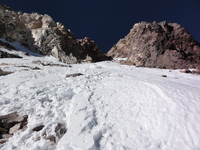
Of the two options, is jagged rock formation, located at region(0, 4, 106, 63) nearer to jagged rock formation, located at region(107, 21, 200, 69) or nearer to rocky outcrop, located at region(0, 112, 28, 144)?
jagged rock formation, located at region(107, 21, 200, 69)

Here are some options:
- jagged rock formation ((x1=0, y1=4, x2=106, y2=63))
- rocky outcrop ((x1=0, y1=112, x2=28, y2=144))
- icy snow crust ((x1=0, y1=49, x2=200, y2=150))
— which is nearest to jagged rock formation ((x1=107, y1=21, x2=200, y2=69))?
icy snow crust ((x1=0, y1=49, x2=200, y2=150))

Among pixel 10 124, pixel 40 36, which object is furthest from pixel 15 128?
pixel 40 36

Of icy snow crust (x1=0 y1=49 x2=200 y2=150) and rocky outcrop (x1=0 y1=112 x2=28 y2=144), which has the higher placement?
icy snow crust (x1=0 y1=49 x2=200 y2=150)

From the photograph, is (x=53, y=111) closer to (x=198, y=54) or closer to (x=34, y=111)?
(x=34, y=111)

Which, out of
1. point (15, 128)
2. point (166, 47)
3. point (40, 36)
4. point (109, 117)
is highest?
point (40, 36)

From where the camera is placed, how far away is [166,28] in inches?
1255

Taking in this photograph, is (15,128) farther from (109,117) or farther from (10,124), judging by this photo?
(109,117)

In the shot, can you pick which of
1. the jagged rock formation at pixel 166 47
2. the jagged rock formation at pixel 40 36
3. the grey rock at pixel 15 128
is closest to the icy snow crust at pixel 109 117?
the grey rock at pixel 15 128

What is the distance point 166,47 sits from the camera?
87.4 feet

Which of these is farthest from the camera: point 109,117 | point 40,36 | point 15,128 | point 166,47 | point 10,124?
point 40,36

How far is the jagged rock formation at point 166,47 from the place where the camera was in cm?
2358

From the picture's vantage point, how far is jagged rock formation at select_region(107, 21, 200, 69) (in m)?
23.6

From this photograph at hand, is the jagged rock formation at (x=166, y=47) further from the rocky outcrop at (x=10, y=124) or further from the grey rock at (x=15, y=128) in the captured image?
the grey rock at (x=15, y=128)

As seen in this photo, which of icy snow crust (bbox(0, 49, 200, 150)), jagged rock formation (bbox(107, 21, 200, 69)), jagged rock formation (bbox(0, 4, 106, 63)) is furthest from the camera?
jagged rock formation (bbox(0, 4, 106, 63))
